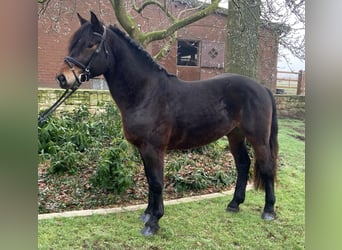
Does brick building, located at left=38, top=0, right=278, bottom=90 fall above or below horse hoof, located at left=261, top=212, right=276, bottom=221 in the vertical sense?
above

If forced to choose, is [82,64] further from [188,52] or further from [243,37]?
[243,37]

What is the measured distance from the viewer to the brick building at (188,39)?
147 centimetres

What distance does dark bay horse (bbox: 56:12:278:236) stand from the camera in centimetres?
126

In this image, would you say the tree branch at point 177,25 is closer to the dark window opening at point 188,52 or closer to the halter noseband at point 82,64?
the dark window opening at point 188,52

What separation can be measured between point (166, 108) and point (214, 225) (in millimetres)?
604

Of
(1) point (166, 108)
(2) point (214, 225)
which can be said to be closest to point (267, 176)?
(2) point (214, 225)

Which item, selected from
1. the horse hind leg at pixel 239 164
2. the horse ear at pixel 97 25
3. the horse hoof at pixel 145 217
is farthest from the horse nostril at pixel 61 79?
the horse hind leg at pixel 239 164

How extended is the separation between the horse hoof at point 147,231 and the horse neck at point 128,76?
0.54 meters

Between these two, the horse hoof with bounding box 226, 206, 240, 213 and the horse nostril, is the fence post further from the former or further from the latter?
the horse nostril

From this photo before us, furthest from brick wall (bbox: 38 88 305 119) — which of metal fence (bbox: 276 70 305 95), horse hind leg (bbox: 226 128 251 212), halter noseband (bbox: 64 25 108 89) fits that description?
horse hind leg (bbox: 226 128 251 212)

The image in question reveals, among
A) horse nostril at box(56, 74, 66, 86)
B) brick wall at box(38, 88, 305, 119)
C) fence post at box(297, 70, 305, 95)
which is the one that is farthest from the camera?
fence post at box(297, 70, 305, 95)

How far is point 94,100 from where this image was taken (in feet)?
4.99
